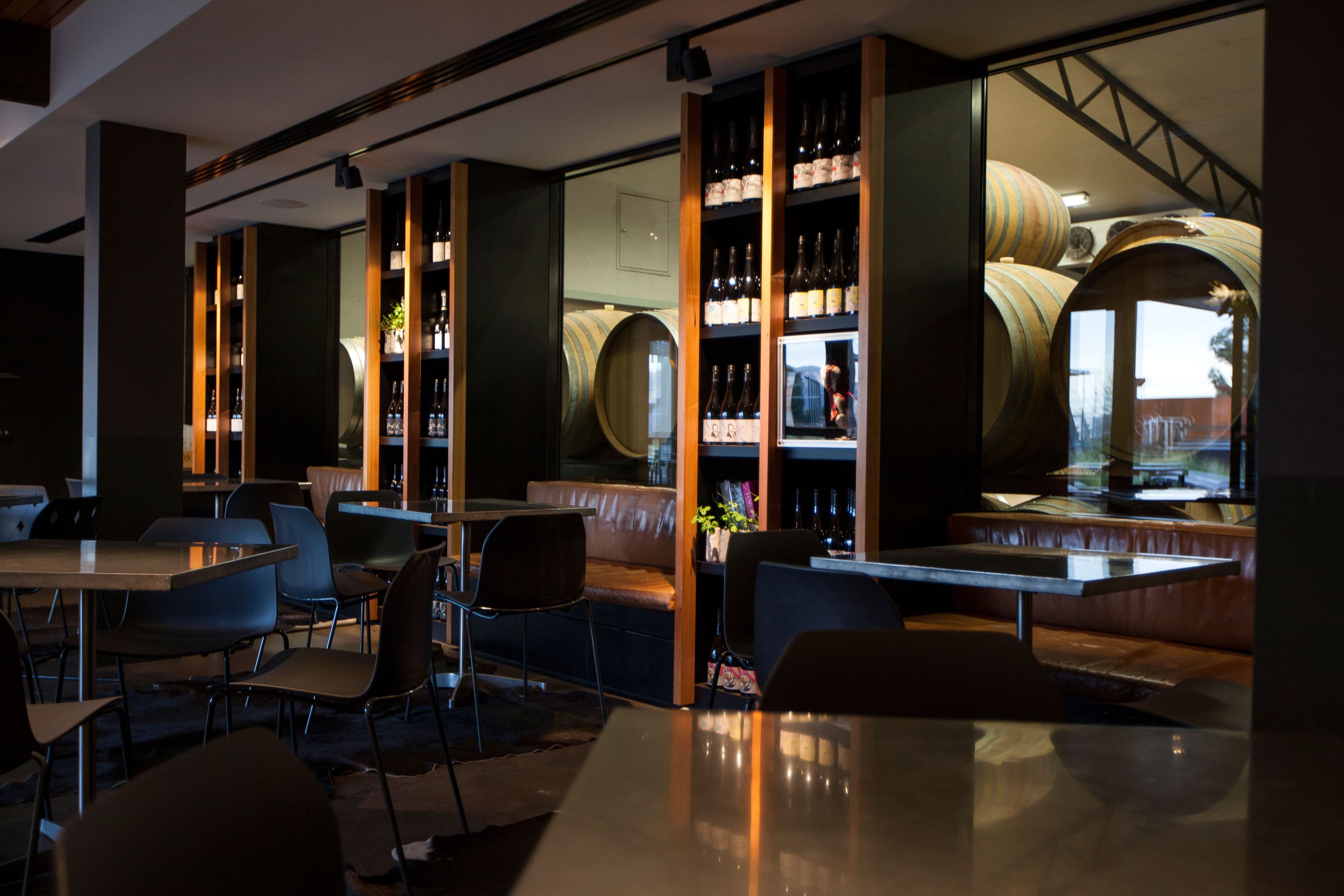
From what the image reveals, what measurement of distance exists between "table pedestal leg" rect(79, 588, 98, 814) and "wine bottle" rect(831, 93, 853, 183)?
285 cm

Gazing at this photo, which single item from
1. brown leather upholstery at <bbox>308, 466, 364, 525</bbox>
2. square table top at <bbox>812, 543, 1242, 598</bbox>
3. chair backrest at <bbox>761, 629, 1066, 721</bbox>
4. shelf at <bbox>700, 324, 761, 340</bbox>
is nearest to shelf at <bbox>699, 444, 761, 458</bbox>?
shelf at <bbox>700, 324, 761, 340</bbox>

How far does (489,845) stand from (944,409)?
2.38 meters

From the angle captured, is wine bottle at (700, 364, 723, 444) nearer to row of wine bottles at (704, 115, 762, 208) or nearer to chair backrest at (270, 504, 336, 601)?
row of wine bottles at (704, 115, 762, 208)

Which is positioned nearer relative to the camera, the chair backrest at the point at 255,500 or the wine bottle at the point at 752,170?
the wine bottle at the point at 752,170

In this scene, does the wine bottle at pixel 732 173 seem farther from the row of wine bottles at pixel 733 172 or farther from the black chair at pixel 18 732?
the black chair at pixel 18 732

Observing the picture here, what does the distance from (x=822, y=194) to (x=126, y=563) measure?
8.89 ft

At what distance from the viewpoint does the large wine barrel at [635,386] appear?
17.7 ft

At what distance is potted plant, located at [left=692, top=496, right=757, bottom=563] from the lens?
4234 mm

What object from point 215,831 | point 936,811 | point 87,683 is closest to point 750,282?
point 87,683

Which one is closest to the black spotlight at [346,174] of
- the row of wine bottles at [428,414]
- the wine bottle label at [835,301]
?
the row of wine bottles at [428,414]

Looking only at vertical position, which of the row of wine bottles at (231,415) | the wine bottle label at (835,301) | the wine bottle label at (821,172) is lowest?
the row of wine bottles at (231,415)

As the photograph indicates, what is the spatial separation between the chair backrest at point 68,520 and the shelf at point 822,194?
301cm

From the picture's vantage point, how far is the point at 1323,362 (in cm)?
154

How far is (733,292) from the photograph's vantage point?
14.5ft
